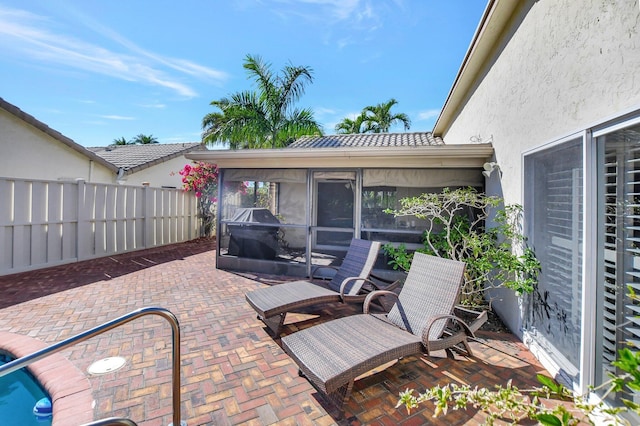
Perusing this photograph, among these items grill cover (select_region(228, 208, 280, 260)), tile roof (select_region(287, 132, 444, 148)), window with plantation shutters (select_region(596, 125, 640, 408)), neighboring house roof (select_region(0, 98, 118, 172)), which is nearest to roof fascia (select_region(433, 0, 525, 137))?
tile roof (select_region(287, 132, 444, 148))

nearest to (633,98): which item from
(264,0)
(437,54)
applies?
(264,0)

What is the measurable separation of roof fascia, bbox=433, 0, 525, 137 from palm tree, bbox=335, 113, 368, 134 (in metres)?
12.1

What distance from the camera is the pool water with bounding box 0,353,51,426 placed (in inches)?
119

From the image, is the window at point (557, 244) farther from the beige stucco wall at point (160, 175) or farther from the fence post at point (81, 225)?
the beige stucco wall at point (160, 175)

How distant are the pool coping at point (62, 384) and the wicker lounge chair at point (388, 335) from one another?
2.02m

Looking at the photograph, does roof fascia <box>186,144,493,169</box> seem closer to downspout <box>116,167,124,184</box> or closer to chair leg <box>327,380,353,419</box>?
chair leg <box>327,380,353,419</box>

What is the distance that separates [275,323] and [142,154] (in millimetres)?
17517

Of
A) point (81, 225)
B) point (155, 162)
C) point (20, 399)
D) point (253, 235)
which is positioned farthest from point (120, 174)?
point (20, 399)

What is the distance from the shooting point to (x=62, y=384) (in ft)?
10.3

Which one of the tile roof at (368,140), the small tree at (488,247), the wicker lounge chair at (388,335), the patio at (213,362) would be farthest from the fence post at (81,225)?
the small tree at (488,247)

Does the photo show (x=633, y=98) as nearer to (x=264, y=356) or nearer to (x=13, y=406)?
(x=264, y=356)

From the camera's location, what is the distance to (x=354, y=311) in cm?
546

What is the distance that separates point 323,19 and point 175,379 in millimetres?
10677

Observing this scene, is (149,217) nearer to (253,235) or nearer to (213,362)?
(253,235)
